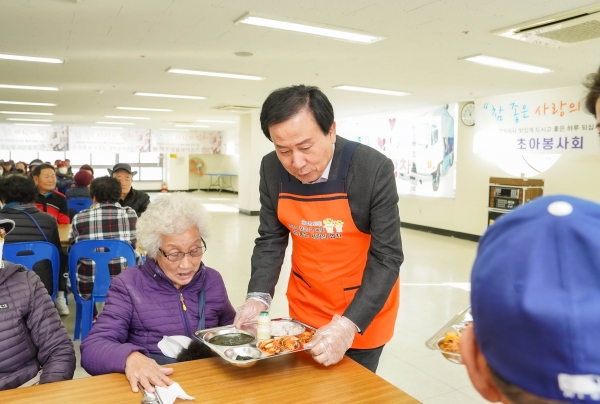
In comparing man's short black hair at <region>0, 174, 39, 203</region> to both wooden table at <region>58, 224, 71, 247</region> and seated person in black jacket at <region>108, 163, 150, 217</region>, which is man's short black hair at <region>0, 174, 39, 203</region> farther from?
seated person in black jacket at <region>108, 163, 150, 217</region>

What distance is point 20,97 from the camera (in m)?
8.65

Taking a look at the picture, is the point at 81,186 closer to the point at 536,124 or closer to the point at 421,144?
the point at 421,144

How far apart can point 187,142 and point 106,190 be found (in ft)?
45.8

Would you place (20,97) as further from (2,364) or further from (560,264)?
(560,264)

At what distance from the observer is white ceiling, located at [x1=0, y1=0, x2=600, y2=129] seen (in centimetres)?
349

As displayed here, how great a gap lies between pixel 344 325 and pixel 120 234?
260 centimetres

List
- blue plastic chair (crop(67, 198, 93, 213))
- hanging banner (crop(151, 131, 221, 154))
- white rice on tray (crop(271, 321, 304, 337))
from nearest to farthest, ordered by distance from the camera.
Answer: white rice on tray (crop(271, 321, 304, 337)), blue plastic chair (crop(67, 198, 93, 213)), hanging banner (crop(151, 131, 221, 154))

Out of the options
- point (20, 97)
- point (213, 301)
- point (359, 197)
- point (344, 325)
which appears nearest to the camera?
point (344, 325)

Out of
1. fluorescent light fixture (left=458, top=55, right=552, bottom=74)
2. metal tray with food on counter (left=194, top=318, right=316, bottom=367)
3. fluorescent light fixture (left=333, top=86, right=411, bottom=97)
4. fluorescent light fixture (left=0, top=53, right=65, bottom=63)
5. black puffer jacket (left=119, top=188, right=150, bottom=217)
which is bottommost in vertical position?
metal tray with food on counter (left=194, top=318, right=316, bottom=367)

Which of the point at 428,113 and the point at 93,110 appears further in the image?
the point at 93,110

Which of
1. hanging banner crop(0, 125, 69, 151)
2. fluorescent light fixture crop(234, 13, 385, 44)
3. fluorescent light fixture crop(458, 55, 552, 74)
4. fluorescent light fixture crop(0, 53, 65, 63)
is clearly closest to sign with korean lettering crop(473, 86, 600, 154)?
fluorescent light fixture crop(458, 55, 552, 74)

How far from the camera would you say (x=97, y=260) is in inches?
129

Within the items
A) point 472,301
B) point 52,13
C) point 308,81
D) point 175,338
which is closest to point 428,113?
point 308,81

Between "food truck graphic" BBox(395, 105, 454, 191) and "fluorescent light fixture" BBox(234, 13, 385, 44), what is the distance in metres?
4.86
